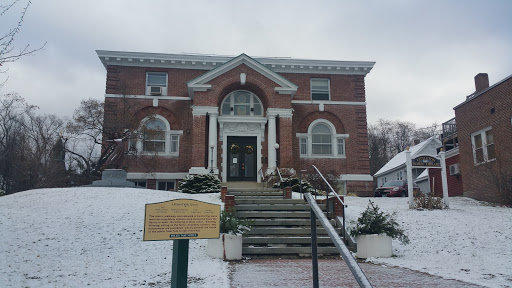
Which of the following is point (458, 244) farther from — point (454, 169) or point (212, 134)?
point (454, 169)

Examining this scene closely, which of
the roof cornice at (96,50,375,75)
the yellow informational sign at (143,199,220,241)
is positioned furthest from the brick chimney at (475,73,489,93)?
the yellow informational sign at (143,199,220,241)

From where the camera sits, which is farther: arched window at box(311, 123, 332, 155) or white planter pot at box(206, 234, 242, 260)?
arched window at box(311, 123, 332, 155)

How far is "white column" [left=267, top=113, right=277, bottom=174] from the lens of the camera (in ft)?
67.5

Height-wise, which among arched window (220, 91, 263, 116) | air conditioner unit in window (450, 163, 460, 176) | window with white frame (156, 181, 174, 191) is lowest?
window with white frame (156, 181, 174, 191)

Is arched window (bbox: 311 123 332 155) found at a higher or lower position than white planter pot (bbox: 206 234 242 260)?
higher

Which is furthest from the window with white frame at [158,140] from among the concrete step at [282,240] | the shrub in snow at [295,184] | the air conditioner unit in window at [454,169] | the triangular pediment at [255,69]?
the air conditioner unit in window at [454,169]

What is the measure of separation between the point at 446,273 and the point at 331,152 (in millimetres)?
16888

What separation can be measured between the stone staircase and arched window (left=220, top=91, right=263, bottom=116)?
9.37 m

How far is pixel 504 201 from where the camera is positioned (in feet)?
50.1

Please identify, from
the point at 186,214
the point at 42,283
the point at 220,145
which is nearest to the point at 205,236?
the point at 186,214

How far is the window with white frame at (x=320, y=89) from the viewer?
24734 mm

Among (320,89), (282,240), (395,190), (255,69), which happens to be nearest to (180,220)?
(282,240)

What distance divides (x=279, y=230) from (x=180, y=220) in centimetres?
615

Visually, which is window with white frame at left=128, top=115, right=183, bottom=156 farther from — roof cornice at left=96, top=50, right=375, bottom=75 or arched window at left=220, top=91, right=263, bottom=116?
roof cornice at left=96, top=50, right=375, bottom=75
